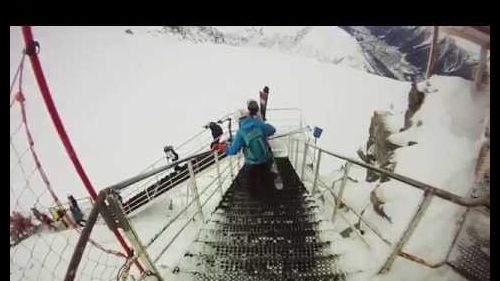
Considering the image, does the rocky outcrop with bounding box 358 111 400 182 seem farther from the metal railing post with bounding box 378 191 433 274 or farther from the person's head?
the person's head

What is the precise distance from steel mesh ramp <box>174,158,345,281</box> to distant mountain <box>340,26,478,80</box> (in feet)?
9.07

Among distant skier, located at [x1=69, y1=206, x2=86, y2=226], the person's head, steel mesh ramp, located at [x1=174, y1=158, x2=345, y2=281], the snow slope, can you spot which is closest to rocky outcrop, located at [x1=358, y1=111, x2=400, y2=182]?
steel mesh ramp, located at [x1=174, y1=158, x2=345, y2=281]

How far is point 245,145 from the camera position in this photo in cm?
291

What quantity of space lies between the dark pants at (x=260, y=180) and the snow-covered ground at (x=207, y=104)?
3.32 ft

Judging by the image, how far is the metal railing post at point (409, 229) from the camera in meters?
1.72

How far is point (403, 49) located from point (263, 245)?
10.7 meters

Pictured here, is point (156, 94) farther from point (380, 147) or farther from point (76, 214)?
point (380, 147)

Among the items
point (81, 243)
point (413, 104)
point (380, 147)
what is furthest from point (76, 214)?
point (413, 104)

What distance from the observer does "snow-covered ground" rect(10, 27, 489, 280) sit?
9.79ft

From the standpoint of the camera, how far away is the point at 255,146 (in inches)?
114

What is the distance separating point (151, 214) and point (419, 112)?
471cm

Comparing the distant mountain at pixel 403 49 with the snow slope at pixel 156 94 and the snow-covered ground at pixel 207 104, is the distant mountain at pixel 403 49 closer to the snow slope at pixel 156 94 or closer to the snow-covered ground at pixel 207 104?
the snow-covered ground at pixel 207 104
